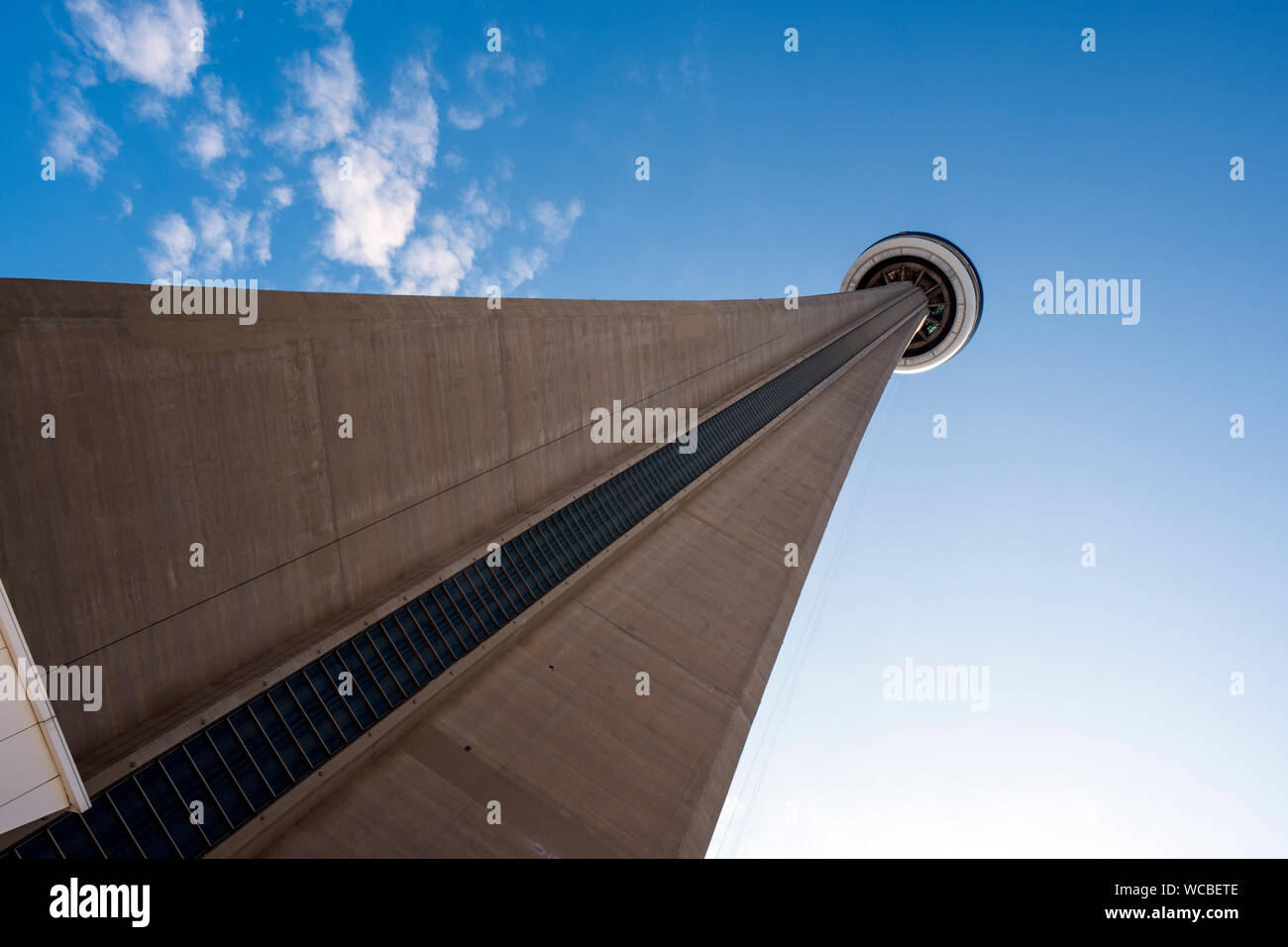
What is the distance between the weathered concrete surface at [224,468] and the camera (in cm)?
564

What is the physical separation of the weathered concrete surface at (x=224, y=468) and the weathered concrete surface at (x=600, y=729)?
8.12 feet

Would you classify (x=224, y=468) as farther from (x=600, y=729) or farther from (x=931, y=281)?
(x=931, y=281)

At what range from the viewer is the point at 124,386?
20.2ft

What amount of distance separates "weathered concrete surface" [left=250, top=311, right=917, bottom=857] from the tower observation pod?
155ft

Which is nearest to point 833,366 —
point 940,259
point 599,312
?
point 940,259

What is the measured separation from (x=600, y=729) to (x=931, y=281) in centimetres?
5968

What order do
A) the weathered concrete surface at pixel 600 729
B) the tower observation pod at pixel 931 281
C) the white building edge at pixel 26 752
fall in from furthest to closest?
the tower observation pod at pixel 931 281 < the weathered concrete surface at pixel 600 729 < the white building edge at pixel 26 752

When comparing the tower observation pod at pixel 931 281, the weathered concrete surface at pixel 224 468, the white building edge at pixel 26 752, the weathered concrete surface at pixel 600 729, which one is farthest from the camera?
the tower observation pod at pixel 931 281

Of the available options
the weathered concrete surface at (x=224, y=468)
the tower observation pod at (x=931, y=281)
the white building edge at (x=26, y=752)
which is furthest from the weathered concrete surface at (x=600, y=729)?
the tower observation pod at (x=931, y=281)

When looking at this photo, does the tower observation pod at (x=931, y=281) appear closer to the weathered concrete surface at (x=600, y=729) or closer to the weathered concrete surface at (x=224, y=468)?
the weathered concrete surface at (x=600, y=729)

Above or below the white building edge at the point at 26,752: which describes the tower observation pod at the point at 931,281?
above

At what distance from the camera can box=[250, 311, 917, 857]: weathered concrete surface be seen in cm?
912

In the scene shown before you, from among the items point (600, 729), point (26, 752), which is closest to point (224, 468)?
point (26, 752)
